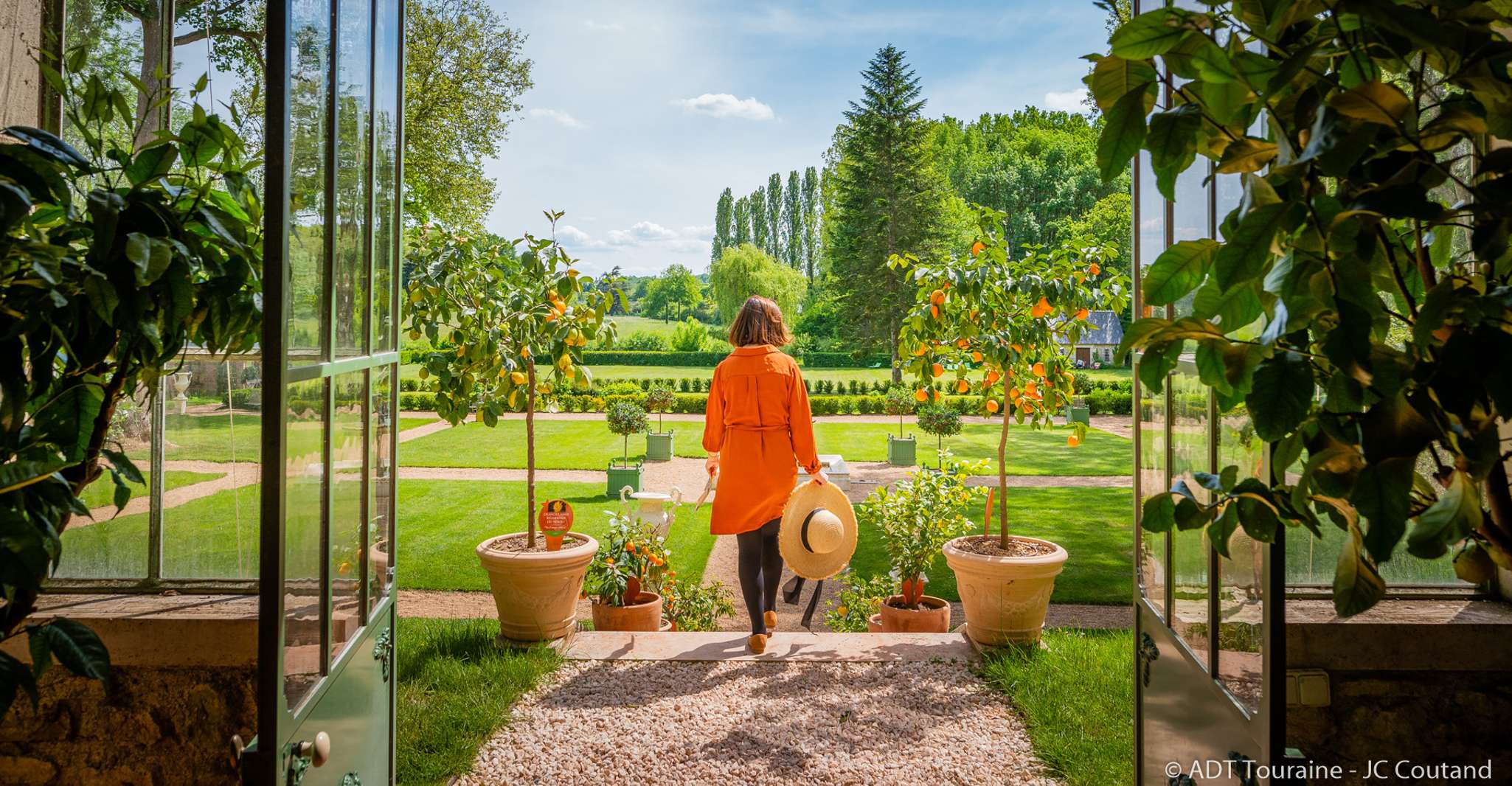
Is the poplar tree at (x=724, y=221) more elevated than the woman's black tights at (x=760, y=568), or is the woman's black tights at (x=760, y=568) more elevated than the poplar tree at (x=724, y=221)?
the poplar tree at (x=724, y=221)

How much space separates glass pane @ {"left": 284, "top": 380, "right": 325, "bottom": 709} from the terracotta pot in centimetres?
270

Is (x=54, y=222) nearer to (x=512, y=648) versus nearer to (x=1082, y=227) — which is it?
(x=512, y=648)

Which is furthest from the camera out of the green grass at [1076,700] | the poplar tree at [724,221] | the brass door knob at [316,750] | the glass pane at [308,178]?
the poplar tree at [724,221]

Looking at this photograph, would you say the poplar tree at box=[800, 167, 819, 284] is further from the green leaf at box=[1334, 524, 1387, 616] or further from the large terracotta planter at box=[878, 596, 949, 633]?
the green leaf at box=[1334, 524, 1387, 616]

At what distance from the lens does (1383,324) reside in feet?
2.38

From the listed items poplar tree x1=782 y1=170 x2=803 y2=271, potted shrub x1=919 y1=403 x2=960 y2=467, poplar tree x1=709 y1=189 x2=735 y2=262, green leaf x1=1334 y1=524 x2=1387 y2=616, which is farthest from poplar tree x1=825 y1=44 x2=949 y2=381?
green leaf x1=1334 y1=524 x2=1387 y2=616

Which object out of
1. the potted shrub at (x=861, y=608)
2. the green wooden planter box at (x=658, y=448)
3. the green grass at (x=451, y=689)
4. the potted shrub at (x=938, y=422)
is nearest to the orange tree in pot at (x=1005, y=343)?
the potted shrub at (x=861, y=608)

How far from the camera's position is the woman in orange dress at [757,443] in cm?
381

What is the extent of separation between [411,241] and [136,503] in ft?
8.61

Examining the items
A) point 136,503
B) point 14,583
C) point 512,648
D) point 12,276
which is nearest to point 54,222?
point 12,276

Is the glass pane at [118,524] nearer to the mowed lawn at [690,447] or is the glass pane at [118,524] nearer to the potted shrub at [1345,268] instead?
the potted shrub at [1345,268]

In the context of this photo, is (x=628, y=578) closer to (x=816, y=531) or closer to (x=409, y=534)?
(x=816, y=531)

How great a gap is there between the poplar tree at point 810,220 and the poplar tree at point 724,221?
4105 millimetres

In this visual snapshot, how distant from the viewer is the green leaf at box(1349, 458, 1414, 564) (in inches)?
25.0
